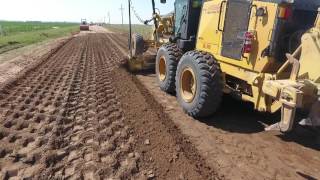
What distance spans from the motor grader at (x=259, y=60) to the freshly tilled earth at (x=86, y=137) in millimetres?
948

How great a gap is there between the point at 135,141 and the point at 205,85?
58.8 inches

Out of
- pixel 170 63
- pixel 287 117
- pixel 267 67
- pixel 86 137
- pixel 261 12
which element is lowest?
pixel 86 137

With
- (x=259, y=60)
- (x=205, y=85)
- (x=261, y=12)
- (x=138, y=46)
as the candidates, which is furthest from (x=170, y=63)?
(x=138, y=46)

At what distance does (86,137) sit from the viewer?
5.13 meters

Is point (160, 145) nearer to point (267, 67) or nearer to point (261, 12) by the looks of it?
point (267, 67)

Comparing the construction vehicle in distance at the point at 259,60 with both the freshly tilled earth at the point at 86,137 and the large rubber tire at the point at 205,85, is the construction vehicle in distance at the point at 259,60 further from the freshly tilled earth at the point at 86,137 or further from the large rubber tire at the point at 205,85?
the freshly tilled earth at the point at 86,137

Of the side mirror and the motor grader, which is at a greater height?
the side mirror

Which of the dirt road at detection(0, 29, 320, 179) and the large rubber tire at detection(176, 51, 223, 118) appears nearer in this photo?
the dirt road at detection(0, 29, 320, 179)

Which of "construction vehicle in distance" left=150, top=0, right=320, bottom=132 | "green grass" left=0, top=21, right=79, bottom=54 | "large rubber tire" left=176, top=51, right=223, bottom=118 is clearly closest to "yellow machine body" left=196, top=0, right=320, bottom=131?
"construction vehicle in distance" left=150, top=0, right=320, bottom=132

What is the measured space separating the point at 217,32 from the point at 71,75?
569cm

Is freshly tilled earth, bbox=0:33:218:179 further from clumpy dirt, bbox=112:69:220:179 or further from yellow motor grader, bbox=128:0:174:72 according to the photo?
yellow motor grader, bbox=128:0:174:72

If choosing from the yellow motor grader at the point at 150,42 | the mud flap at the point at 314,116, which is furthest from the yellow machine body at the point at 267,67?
the yellow motor grader at the point at 150,42

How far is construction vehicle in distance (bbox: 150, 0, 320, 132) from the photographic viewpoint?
431cm

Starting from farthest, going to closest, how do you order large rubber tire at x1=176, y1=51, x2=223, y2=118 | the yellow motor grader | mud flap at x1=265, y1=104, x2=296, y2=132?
the yellow motor grader → large rubber tire at x1=176, y1=51, x2=223, y2=118 → mud flap at x1=265, y1=104, x2=296, y2=132
